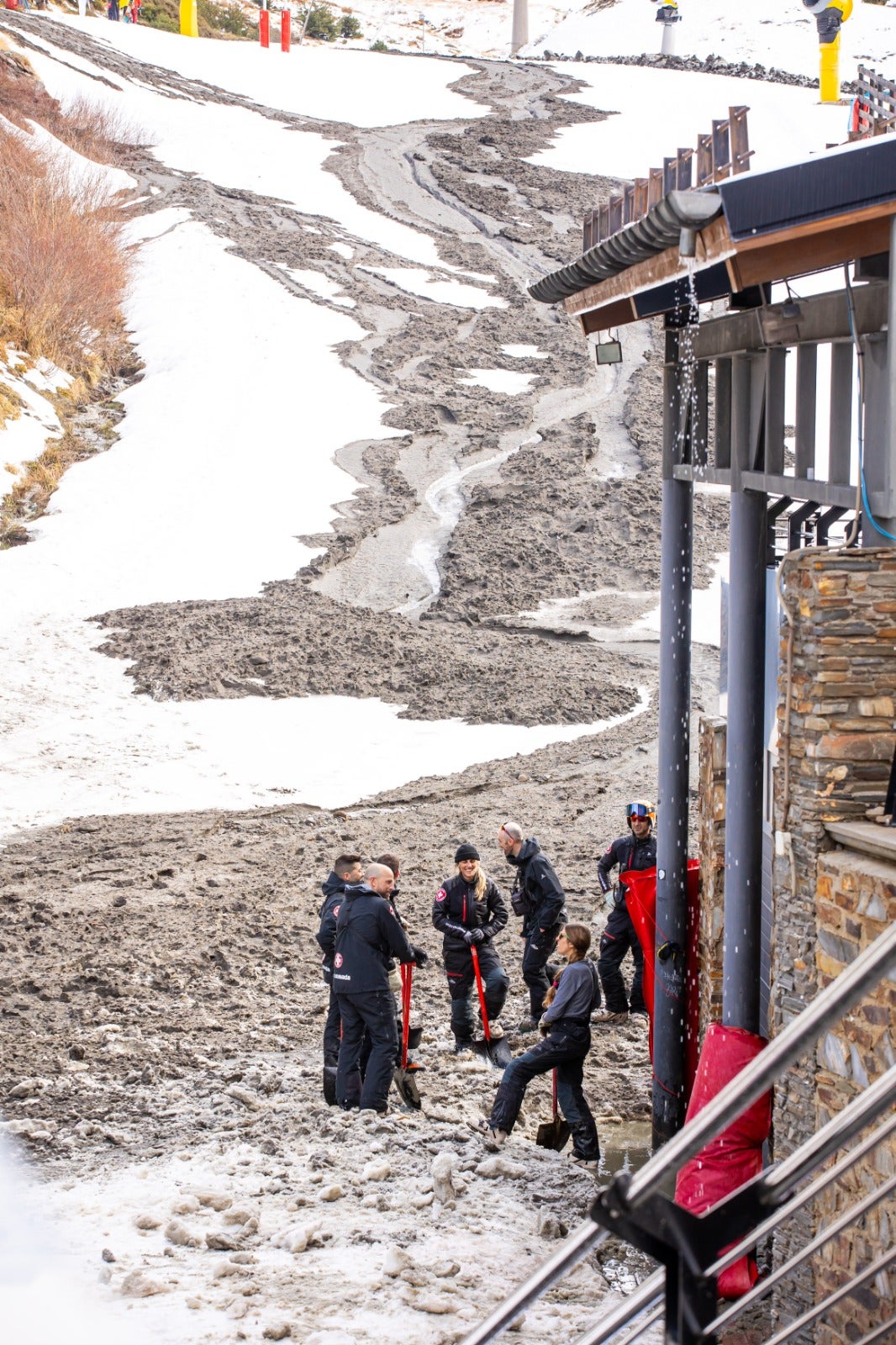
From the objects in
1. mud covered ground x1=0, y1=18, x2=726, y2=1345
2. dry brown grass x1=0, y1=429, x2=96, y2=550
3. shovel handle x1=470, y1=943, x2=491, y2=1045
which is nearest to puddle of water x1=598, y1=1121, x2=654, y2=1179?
mud covered ground x1=0, y1=18, x2=726, y2=1345

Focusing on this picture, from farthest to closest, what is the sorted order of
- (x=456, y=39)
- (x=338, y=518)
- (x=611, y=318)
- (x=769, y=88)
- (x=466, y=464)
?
(x=456, y=39) → (x=769, y=88) → (x=466, y=464) → (x=338, y=518) → (x=611, y=318)

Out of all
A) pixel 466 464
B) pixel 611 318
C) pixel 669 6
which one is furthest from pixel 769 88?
pixel 611 318

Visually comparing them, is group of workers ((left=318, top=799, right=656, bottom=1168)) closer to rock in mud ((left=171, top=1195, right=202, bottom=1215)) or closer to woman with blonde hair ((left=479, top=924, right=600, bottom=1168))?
woman with blonde hair ((left=479, top=924, right=600, bottom=1168))

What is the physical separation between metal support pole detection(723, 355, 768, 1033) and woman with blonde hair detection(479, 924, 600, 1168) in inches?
38.0

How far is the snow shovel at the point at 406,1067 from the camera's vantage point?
8.01m

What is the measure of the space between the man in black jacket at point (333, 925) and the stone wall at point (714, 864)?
2267 mm

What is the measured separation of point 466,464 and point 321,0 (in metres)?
95.0

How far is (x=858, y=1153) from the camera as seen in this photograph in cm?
307

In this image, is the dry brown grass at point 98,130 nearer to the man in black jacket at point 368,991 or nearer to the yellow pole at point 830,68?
the yellow pole at point 830,68

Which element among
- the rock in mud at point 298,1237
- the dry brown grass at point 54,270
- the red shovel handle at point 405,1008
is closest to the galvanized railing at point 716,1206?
the rock in mud at point 298,1237

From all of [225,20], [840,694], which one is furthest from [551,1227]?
[225,20]

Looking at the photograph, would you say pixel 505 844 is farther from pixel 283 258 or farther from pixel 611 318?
pixel 283 258

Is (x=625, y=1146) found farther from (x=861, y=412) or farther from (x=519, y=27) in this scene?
(x=519, y=27)

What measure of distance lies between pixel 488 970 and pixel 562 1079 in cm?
143
